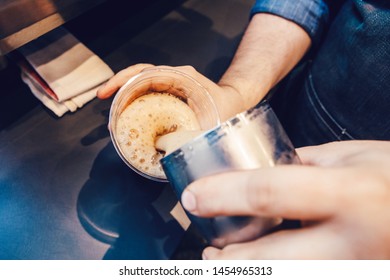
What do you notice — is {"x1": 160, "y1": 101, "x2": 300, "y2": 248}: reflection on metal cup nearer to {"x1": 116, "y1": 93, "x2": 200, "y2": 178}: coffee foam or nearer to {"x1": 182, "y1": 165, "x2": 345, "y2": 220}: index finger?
{"x1": 182, "y1": 165, "x2": 345, "y2": 220}: index finger

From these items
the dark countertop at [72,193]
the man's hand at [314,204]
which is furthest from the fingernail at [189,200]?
the dark countertop at [72,193]

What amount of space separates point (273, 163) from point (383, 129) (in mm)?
501

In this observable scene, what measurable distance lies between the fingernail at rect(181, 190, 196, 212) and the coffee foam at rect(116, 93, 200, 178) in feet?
0.63

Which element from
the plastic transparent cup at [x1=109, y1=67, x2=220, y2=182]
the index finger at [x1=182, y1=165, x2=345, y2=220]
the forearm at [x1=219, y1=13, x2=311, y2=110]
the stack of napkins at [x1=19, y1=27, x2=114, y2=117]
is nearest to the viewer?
the index finger at [x1=182, y1=165, x2=345, y2=220]

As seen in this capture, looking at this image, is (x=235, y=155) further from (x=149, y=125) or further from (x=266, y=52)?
(x=266, y=52)

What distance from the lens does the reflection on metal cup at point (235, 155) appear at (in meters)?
0.29

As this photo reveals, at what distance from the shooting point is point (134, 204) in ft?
2.00

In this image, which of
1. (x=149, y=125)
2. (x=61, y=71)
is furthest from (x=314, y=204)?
(x=61, y=71)

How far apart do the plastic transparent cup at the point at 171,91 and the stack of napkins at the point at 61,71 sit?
0.57 feet

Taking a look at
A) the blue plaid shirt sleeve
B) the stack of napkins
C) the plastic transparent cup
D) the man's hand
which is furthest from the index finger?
the blue plaid shirt sleeve

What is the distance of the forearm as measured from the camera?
0.78m

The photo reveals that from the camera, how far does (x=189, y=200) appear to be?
307 millimetres

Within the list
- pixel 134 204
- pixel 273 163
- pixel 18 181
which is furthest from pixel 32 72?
pixel 273 163

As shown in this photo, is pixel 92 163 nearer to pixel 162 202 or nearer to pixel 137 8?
pixel 162 202
